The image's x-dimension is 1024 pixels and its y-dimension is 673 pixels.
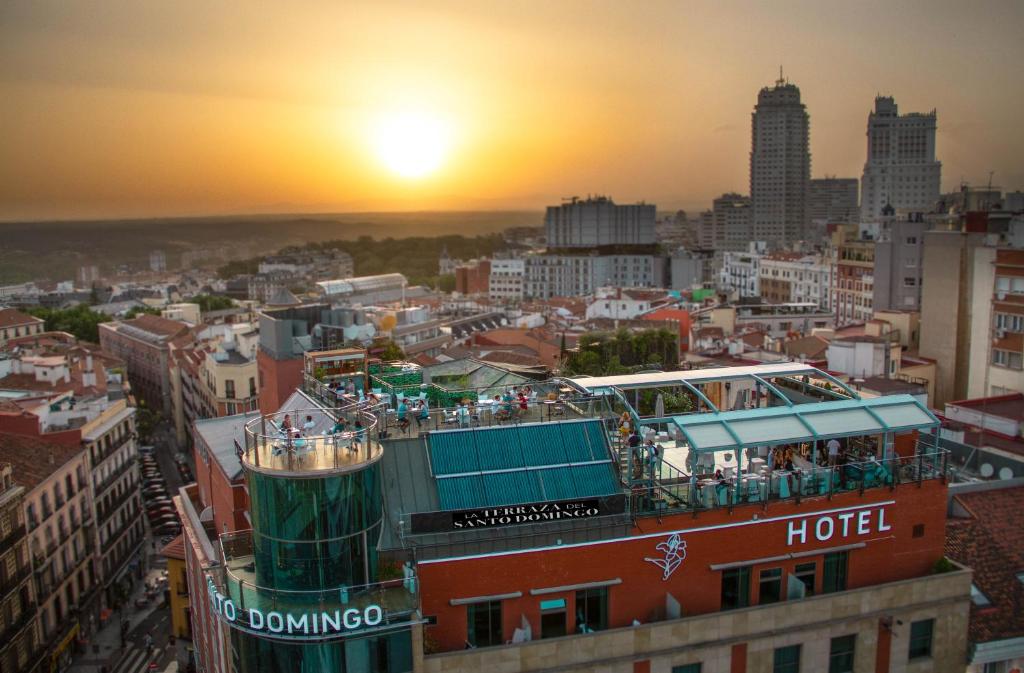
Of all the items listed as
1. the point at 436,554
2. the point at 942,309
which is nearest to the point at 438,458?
the point at 436,554

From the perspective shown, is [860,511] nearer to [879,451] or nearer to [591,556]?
[879,451]

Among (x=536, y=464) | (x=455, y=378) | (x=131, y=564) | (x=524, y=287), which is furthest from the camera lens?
(x=524, y=287)

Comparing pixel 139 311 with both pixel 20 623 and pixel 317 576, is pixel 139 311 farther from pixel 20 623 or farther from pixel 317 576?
pixel 317 576

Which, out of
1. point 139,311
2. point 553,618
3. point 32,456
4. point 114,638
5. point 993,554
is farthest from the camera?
point 139,311

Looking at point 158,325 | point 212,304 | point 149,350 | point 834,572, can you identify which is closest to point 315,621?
point 834,572

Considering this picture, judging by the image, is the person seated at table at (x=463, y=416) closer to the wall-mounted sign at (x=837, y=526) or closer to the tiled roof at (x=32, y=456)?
the wall-mounted sign at (x=837, y=526)

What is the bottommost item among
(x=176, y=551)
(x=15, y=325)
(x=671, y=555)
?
(x=176, y=551)

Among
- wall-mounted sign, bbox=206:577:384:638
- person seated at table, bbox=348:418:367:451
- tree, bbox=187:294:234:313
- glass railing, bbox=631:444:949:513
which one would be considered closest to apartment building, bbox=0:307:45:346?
tree, bbox=187:294:234:313
